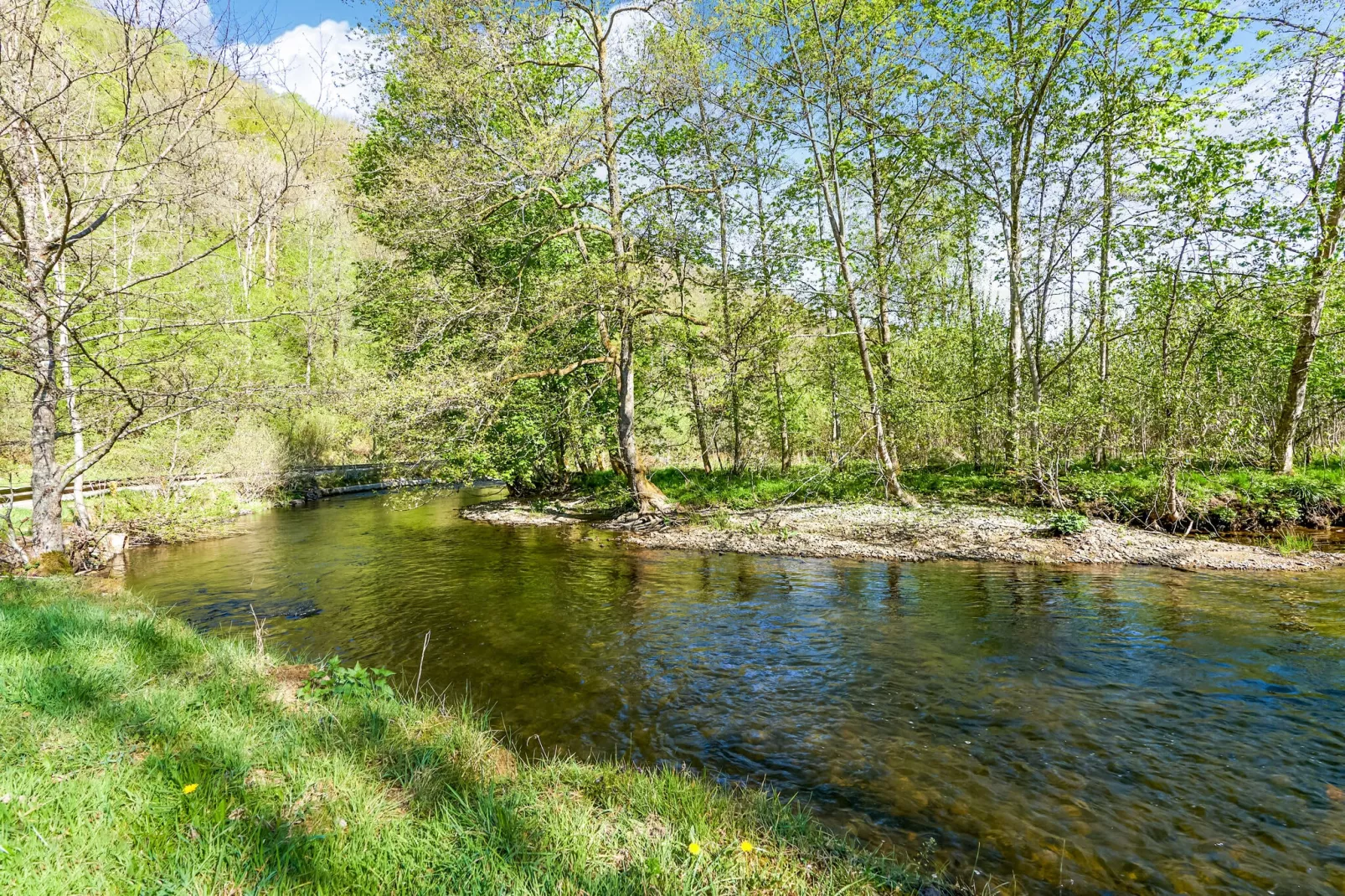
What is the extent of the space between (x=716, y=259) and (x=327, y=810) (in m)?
16.6

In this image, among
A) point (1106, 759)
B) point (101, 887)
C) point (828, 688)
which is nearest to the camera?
point (101, 887)

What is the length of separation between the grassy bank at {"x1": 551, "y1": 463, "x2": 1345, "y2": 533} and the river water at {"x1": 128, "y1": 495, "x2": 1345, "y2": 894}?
3.38m

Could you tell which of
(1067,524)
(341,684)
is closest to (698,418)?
(1067,524)

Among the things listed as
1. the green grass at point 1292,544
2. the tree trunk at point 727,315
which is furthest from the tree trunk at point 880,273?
the green grass at point 1292,544

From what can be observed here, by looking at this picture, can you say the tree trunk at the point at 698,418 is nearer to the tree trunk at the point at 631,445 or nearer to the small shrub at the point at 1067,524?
the tree trunk at the point at 631,445

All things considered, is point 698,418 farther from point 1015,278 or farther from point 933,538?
point 1015,278

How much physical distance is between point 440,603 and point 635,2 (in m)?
15.7

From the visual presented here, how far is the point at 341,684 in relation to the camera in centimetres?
520

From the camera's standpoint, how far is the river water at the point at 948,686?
3934mm

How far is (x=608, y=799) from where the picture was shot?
361cm

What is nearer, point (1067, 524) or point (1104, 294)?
point (1067, 524)

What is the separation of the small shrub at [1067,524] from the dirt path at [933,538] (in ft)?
0.49

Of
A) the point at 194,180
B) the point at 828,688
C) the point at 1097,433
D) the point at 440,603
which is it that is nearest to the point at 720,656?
the point at 828,688

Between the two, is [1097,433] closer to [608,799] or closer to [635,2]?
[608,799]
